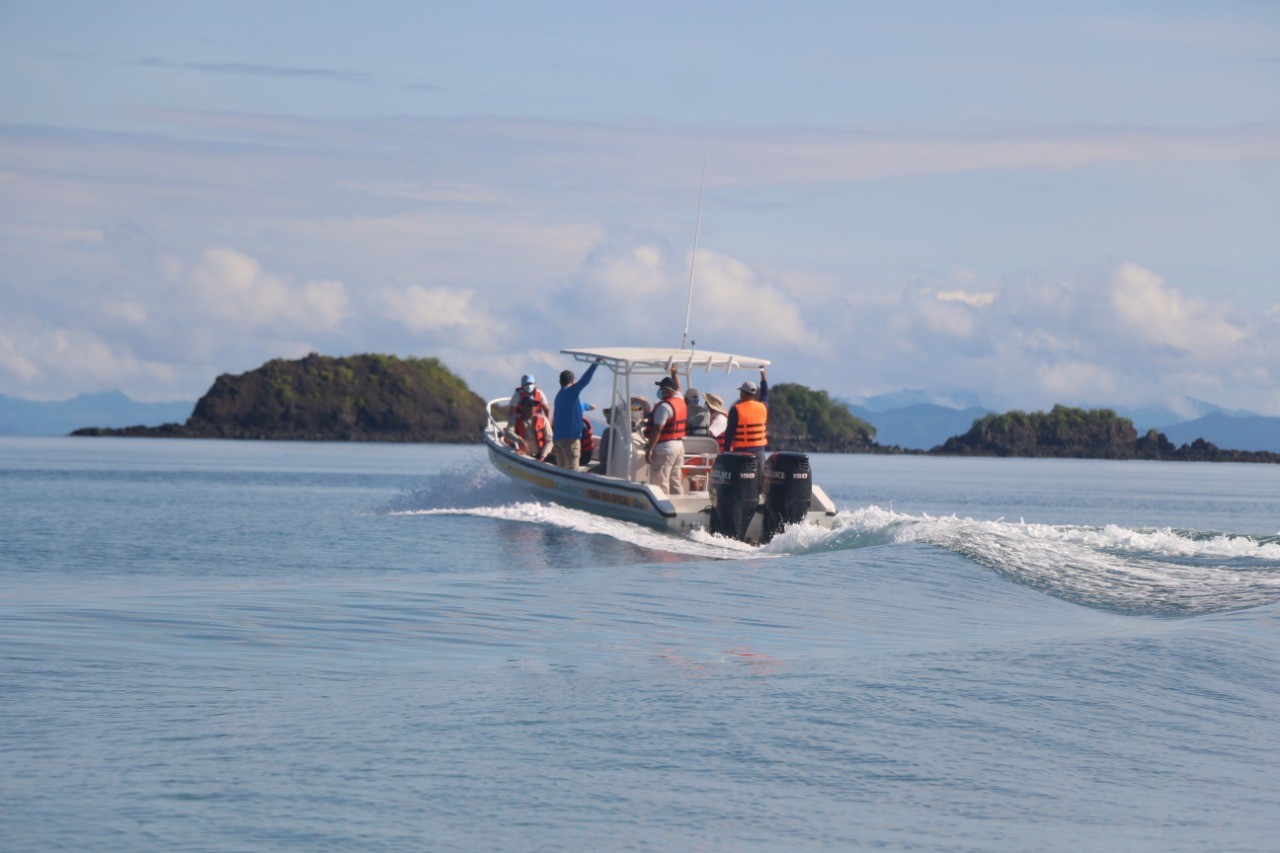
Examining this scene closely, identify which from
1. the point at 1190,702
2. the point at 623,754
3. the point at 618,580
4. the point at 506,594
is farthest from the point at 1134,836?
the point at 618,580

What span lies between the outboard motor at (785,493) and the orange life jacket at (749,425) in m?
0.33

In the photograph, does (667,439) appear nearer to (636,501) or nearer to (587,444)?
(636,501)

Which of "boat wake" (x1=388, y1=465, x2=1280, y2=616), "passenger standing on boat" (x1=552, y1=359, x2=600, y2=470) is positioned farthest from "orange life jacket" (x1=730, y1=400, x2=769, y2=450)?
"passenger standing on boat" (x1=552, y1=359, x2=600, y2=470)

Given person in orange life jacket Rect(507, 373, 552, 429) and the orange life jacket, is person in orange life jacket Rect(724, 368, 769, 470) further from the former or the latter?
person in orange life jacket Rect(507, 373, 552, 429)

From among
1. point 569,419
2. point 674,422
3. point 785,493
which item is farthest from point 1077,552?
point 569,419

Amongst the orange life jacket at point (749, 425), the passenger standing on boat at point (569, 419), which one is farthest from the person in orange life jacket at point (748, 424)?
the passenger standing on boat at point (569, 419)

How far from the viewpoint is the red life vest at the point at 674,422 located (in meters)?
18.0

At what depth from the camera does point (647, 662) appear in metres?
9.27

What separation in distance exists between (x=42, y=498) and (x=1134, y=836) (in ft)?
93.1

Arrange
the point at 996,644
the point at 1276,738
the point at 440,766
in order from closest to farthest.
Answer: the point at 440,766 → the point at 1276,738 → the point at 996,644

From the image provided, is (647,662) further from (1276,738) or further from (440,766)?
(1276,738)

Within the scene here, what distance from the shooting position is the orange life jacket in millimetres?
17328

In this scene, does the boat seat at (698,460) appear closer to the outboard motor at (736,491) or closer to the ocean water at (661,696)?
the outboard motor at (736,491)

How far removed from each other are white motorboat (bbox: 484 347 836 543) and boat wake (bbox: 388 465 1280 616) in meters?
0.22
